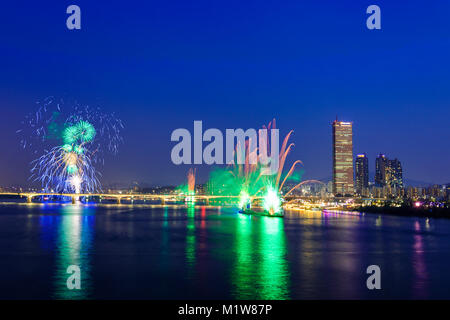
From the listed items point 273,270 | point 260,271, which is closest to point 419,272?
point 273,270

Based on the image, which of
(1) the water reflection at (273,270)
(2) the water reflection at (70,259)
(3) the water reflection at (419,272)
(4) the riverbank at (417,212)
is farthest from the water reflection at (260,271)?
(4) the riverbank at (417,212)

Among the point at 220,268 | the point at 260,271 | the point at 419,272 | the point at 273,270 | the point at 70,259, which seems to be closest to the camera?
the point at 260,271

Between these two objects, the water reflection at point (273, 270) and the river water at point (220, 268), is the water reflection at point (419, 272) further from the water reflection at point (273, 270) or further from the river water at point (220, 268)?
the water reflection at point (273, 270)

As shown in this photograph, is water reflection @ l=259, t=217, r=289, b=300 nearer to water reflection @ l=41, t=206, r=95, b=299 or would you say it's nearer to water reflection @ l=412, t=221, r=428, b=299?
water reflection @ l=412, t=221, r=428, b=299

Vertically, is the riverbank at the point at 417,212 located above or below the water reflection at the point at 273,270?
below

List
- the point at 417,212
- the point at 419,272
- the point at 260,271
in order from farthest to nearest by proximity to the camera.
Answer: the point at 417,212
the point at 419,272
the point at 260,271

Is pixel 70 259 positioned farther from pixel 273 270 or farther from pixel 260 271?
pixel 273 270

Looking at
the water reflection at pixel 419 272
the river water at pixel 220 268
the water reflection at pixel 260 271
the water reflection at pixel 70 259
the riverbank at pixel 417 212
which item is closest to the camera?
the water reflection at pixel 70 259

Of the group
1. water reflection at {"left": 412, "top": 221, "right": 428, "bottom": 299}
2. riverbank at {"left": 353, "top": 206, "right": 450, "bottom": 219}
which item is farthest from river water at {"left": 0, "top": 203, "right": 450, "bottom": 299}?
riverbank at {"left": 353, "top": 206, "right": 450, "bottom": 219}

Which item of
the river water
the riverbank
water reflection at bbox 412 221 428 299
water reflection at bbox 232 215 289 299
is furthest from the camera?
the riverbank

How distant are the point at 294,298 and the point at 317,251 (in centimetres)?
2103

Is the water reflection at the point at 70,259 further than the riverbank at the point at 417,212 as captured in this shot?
No
